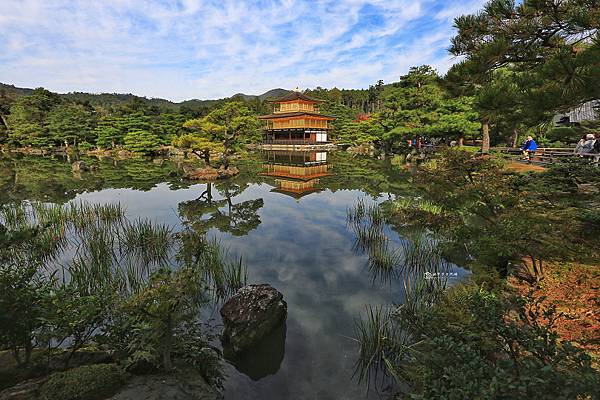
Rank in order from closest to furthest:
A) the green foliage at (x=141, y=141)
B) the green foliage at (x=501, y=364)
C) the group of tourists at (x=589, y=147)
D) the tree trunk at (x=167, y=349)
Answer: the green foliage at (x=501, y=364) → the tree trunk at (x=167, y=349) → the group of tourists at (x=589, y=147) → the green foliage at (x=141, y=141)

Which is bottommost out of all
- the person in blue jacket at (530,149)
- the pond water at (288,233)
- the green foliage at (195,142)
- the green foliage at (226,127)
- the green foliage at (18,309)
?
the pond water at (288,233)

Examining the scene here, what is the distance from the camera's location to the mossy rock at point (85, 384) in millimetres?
2924

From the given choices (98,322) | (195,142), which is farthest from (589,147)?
(195,142)

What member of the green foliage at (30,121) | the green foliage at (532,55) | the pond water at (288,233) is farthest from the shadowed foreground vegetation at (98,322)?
the green foliage at (30,121)

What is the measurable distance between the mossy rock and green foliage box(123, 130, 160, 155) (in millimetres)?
35178

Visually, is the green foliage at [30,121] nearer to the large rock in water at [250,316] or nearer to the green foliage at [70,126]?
the green foliage at [70,126]

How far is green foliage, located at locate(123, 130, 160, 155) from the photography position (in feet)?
114

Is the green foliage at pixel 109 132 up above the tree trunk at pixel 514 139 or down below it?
above

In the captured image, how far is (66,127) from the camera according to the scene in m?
39.8

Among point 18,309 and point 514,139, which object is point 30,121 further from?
point 514,139

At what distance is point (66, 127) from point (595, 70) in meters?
49.3

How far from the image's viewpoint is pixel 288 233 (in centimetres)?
1052

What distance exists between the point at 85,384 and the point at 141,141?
119 ft

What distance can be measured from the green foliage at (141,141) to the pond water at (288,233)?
9.96 m
